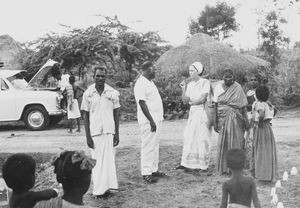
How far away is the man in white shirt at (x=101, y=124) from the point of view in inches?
263

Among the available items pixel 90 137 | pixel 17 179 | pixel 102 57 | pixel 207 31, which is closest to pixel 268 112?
pixel 90 137

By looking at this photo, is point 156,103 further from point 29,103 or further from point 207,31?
point 207,31

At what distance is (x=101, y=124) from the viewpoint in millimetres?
6680

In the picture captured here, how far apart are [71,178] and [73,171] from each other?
0.16 feet

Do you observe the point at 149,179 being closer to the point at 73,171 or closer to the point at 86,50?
the point at 73,171

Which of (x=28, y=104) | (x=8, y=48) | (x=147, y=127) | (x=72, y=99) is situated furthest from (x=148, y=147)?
(x=8, y=48)

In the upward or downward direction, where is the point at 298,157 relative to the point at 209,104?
downward

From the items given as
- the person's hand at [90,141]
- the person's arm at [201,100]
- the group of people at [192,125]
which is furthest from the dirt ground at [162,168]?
the person's arm at [201,100]

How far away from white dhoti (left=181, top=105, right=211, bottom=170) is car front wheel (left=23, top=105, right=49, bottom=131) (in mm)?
7266

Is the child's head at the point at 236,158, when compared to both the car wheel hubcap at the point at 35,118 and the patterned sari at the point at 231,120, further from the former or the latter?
the car wheel hubcap at the point at 35,118

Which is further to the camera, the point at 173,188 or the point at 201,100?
the point at 201,100

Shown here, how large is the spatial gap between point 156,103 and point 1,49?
17745mm

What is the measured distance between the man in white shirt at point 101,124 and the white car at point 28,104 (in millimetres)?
7903

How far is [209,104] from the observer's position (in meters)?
8.01
